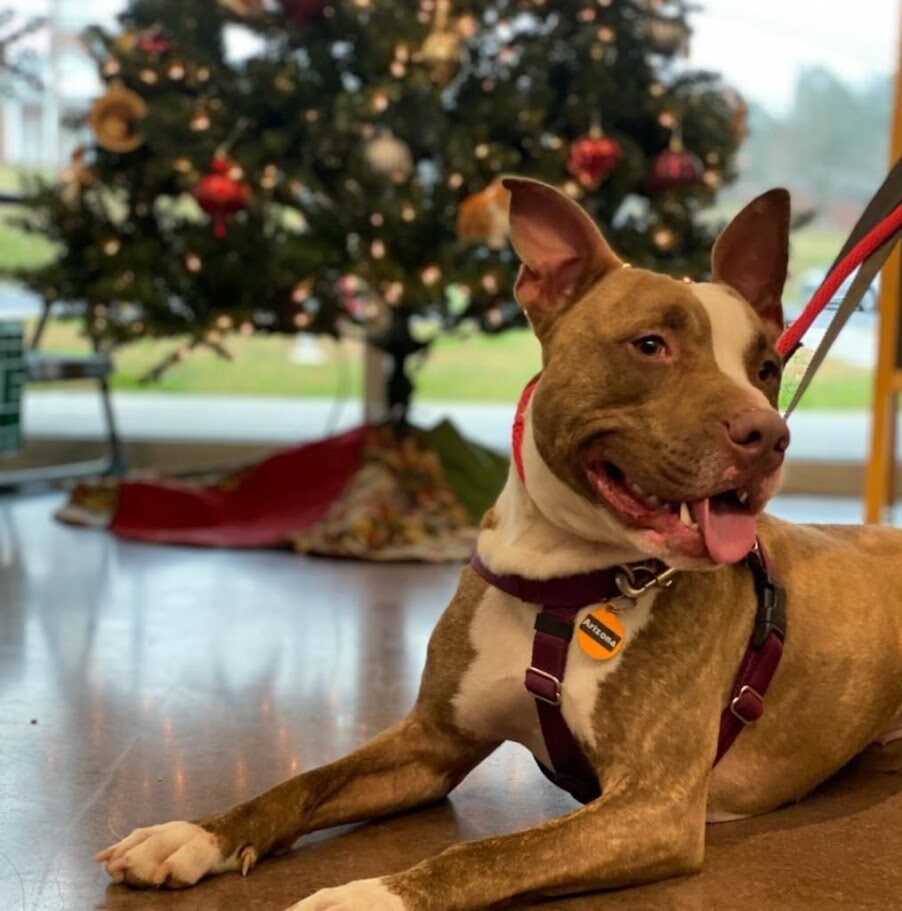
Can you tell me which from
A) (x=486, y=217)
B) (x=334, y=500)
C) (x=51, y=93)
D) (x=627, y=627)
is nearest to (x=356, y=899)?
(x=627, y=627)

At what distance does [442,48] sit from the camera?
16.5 feet

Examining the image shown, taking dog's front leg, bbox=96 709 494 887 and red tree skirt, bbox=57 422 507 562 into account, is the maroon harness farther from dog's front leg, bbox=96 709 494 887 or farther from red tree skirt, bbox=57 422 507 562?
red tree skirt, bbox=57 422 507 562

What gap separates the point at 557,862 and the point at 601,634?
34 centimetres

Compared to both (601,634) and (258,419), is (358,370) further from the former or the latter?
(601,634)

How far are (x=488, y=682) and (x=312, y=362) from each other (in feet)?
15.5

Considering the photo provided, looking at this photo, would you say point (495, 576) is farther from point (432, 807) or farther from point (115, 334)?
point (115, 334)

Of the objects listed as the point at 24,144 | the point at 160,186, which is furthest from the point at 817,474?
the point at 24,144

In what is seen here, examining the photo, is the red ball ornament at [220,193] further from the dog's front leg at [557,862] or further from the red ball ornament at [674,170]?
the dog's front leg at [557,862]

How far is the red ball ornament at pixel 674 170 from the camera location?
5137 mm

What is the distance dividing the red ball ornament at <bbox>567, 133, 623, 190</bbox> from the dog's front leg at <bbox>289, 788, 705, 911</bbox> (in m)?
3.31

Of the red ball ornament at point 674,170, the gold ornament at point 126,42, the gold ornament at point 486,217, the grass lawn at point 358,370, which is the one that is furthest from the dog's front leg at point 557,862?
the grass lawn at point 358,370

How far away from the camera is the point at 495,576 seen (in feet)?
7.08

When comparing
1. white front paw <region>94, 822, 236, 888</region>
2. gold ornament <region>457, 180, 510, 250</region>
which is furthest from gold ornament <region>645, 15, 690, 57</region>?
white front paw <region>94, 822, 236, 888</region>

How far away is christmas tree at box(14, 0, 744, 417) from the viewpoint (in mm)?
5047
